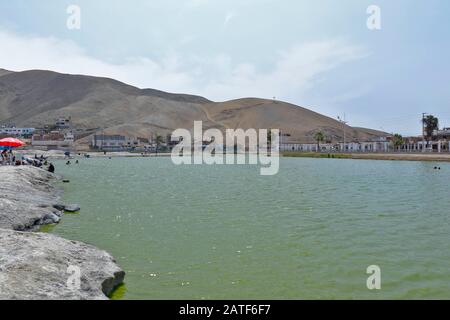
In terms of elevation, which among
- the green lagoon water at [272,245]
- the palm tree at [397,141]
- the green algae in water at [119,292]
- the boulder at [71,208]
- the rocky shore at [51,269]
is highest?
the palm tree at [397,141]

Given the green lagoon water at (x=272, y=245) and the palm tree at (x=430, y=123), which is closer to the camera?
the green lagoon water at (x=272, y=245)

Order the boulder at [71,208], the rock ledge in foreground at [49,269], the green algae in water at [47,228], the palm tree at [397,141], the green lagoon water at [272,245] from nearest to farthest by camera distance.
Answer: the rock ledge in foreground at [49,269] < the green lagoon water at [272,245] < the green algae in water at [47,228] < the boulder at [71,208] < the palm tree at [397,141]

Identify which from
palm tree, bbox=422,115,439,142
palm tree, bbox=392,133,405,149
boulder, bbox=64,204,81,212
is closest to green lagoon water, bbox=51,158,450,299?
boulder, bbox=64,204,81,212

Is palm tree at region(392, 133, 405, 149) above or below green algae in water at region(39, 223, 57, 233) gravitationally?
above

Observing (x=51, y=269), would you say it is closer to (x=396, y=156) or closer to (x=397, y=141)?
(x=396, y=156)

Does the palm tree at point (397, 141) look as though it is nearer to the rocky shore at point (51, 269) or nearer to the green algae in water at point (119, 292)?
the rocky shore at point (51, 269)

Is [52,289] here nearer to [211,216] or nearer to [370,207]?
[211,216]

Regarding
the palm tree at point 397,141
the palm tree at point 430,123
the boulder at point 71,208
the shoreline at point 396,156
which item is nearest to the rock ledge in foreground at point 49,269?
the boulder at point 71,208

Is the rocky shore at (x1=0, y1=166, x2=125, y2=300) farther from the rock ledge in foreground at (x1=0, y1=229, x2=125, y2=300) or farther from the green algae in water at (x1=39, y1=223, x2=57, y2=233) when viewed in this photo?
the green algae in water at (x1=39, y1=223, x2=57, y2=233)

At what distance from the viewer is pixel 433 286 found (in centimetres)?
1212

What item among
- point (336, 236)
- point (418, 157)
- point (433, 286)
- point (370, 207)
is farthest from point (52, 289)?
point (418, 157)

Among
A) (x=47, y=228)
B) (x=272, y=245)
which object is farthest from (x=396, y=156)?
(x=47, y=228)

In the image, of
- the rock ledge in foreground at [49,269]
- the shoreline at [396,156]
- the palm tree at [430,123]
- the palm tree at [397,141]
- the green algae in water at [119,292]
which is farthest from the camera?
the palm tree at [397,141]

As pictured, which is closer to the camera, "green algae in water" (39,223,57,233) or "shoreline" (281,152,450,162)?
"green algae in water" (39,223,57,233)
